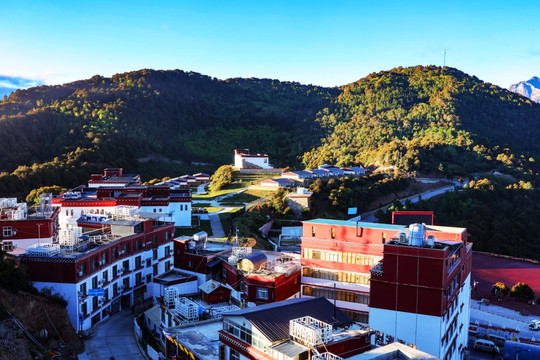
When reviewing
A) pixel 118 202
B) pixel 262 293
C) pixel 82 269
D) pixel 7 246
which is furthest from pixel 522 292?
pixel 7 246

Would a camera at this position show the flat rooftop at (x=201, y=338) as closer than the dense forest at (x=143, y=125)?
Yes

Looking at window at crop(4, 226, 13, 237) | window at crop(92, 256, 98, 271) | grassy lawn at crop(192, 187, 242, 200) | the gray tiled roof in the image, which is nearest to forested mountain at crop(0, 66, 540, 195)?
grassy lawn at crop(192, 187, 242, 200)

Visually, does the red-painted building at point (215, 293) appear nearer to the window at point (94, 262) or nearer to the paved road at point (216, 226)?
the window at point (94, 262)

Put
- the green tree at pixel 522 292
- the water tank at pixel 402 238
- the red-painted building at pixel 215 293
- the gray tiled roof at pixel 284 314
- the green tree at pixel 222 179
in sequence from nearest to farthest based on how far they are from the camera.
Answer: the gray tiled roof at pixel 284 314
the water tank at pixel 402 238
the red-painted building at pixel 215 293
the green tree at pixel 522 292
the green tree at pixel 222 179

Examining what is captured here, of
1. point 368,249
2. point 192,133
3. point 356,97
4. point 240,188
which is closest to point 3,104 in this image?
point 192,133

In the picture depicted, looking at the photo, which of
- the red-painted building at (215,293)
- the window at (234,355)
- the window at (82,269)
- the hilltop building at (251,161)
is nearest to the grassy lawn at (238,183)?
the hilltop building at (251,161)
